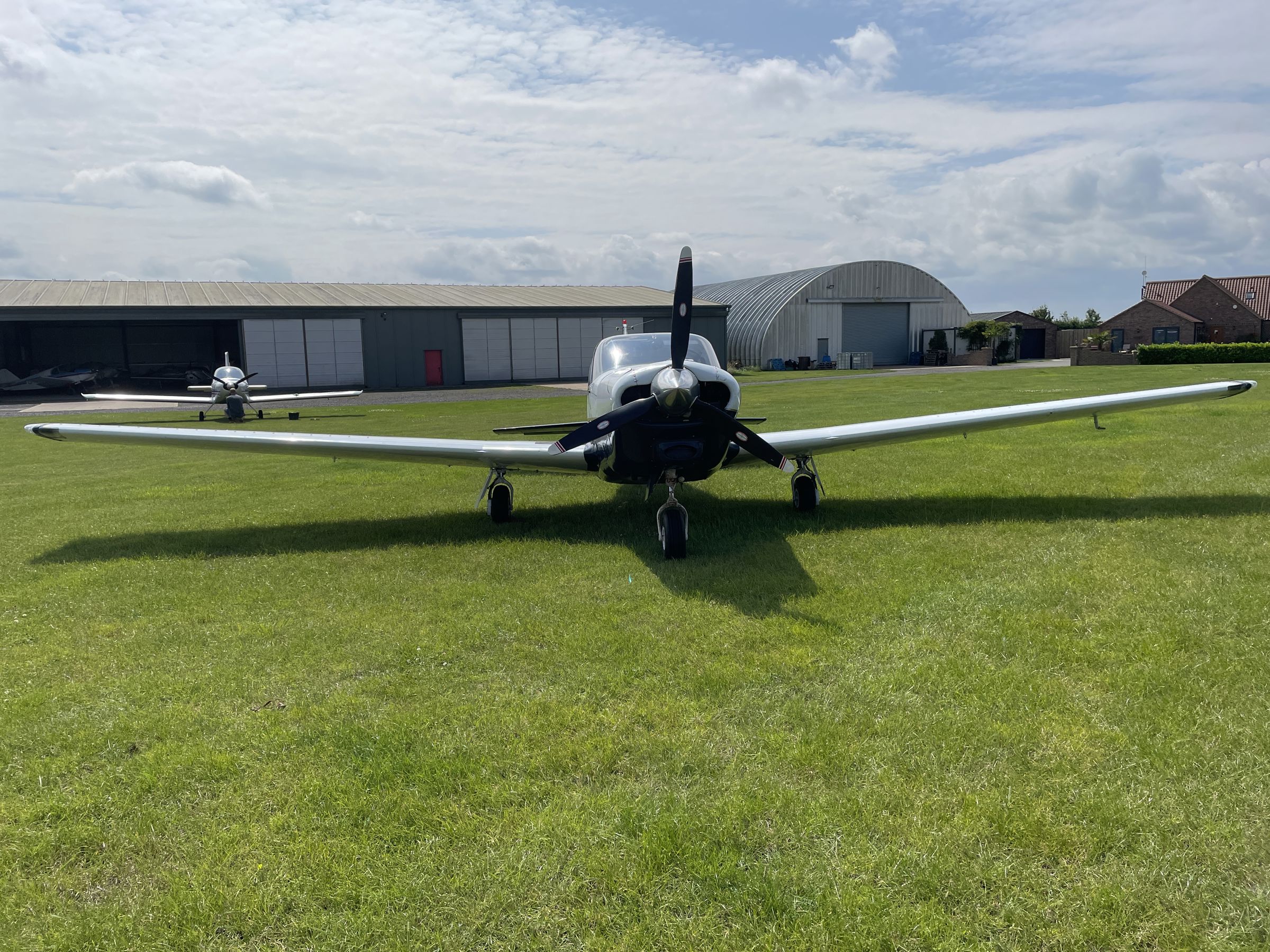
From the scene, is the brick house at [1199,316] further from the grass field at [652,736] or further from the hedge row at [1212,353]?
the grass field at [652,736]

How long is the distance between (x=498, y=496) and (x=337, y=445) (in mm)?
2012

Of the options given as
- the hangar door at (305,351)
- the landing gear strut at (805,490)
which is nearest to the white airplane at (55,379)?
the hangar door at (305,351)

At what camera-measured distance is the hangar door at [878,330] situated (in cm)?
6425

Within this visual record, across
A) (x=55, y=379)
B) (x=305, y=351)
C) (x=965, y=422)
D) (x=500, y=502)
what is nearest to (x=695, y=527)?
(x=500, y=502)

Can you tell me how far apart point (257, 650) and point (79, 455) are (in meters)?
18.4

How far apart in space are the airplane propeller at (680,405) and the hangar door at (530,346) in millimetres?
39930

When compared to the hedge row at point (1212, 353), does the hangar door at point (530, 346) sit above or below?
above

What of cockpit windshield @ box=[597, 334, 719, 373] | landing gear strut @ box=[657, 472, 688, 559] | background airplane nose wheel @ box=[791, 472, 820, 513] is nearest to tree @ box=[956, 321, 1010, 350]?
cockpit windshield @ box=[597, 334, 719, 373]

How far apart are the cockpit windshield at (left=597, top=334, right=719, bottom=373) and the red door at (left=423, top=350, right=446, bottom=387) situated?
38.9 meters

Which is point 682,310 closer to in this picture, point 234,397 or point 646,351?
point 646,351

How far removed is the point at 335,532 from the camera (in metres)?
10.3

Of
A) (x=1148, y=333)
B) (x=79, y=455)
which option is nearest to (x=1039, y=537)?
(x=79, y=455)

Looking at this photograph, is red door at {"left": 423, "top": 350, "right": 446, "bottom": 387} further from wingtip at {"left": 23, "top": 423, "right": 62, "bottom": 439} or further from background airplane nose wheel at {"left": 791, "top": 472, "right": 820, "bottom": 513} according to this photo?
background airplane nose wheel at {"left": 791, "top": 472, "right": 820, "bottom": 513}

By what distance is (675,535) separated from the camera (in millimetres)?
8281
